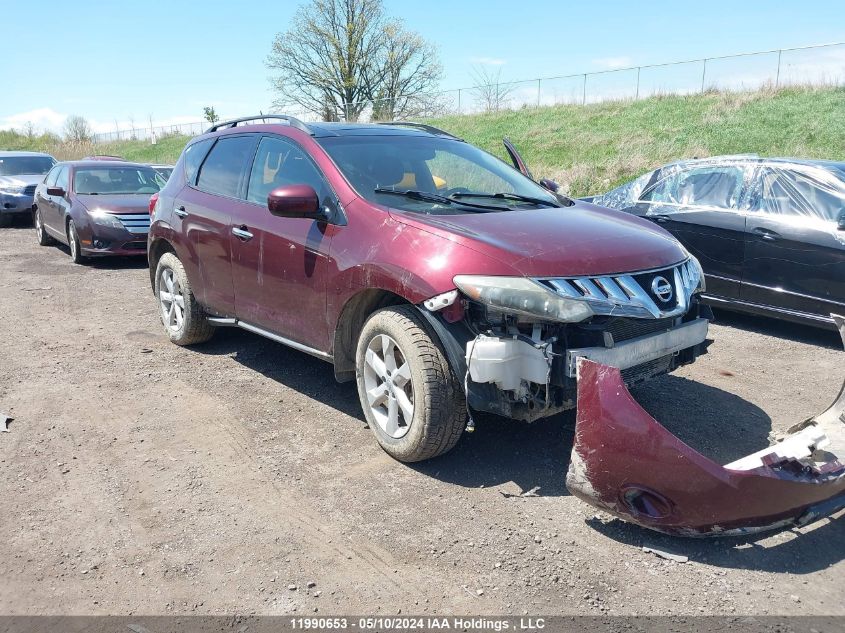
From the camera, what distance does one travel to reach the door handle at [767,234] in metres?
6.31

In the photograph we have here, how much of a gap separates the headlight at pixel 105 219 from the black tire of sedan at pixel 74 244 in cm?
49

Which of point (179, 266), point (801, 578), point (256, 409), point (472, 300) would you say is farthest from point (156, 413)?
point (801, 578)

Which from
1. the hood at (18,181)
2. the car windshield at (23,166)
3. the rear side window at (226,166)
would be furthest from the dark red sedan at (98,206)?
the rear side window at (226,166)

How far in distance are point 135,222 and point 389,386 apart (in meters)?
8.28

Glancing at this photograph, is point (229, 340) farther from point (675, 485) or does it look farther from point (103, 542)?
point (675, 485)

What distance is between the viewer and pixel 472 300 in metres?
3.38

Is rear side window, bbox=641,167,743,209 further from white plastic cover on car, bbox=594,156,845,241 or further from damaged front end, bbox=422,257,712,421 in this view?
damaged front end, bbox=422,257,712,421

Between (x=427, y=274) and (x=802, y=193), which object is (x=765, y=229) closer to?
(x=802, y=193)

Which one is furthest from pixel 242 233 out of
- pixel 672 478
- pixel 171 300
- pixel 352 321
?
pixel 672 478

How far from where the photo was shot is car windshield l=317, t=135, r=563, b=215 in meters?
4.18

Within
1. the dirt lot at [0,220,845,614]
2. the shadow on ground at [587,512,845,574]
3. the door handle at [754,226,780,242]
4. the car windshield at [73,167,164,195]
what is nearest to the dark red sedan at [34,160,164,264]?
the car windshield at [73,167,164,195]

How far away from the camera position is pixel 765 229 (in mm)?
6398

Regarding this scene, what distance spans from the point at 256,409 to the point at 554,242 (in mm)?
2377

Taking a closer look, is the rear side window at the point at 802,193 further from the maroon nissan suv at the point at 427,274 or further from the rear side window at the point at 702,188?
the maroon nissan suv at the point at 427,274
